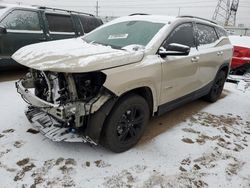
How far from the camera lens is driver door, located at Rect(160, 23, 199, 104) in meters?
3.33

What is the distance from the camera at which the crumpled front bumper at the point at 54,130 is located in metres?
2.74

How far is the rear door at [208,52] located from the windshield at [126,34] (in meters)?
1.07

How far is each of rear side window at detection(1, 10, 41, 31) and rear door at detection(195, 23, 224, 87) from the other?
4.05m

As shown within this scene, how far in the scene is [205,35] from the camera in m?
4.42

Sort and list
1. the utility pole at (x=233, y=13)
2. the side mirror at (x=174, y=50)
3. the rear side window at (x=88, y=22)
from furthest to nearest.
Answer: the utility pole at (x=233, y=13) → the rear side window at (x=88, y=22) → the side mirror at (x=174, y=50)

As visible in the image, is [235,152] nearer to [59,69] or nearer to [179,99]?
[179,99]

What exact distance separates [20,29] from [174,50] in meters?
4.27

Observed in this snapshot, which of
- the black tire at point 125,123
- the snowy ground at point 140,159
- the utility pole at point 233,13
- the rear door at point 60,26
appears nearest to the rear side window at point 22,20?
the rear door at point 60,26

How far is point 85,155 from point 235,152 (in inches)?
81.7

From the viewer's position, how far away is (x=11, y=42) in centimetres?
565

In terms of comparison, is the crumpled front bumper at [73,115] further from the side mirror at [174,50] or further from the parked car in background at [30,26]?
the parked car in background at [30,26]

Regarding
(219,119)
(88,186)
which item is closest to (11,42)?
(88,186)

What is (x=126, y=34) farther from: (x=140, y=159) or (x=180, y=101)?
(x=140, y=159)

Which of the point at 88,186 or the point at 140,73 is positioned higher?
the point at 140,73
